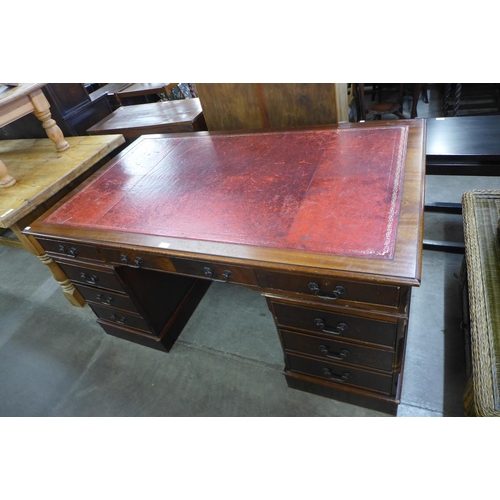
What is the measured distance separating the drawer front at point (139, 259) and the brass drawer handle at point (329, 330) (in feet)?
1.94

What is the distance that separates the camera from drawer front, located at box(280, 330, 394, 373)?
1238mm

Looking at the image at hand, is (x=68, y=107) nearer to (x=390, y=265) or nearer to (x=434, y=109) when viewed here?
(x=390, y=265)

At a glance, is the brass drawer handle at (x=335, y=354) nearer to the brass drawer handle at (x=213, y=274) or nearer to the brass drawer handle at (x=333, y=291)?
the brass drawer handle at (x=333, y=291)

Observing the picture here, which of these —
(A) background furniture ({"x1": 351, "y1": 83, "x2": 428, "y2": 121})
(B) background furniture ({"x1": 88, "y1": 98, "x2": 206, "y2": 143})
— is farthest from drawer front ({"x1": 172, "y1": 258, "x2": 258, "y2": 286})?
(A) background furniture ({"x1": 351, "y1": 83, "x2": 428, "y2": 121})

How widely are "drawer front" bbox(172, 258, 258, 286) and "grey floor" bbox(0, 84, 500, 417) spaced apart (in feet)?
2.67

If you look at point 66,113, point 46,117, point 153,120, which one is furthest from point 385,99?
point 46,117

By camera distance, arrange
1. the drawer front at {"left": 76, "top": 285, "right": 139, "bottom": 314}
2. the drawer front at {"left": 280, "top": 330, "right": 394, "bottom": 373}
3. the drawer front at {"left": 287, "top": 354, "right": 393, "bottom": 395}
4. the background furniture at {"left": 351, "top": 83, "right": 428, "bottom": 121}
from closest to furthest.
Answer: the drawer front at {"left": 280, "top": 330, "right": 394, "bottom": 373}, the drawer front at {"left": 287, "top": 354, "right": 393, "bottom": 395}, the drawer front at {"left": 76, "top": 285, "right": 139, "bottom": 314}, the background furniture at {"left": 351, "top": 83, "right": 428, "bottom": 121}

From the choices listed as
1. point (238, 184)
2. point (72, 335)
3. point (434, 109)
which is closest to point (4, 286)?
point (72, 335)

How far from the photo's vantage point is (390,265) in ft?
3.04

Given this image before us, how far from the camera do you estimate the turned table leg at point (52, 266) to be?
2014 millimetres

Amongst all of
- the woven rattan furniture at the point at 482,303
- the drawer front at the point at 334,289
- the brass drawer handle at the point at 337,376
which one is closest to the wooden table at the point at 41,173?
the drawer front at the point at 334,289

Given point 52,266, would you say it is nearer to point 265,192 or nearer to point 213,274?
point 213,274

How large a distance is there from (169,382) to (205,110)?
5.10 feet

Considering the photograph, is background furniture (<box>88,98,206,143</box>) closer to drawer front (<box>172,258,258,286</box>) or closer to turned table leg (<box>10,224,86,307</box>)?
turned table leg (<box>10,224,86,307</box>)
